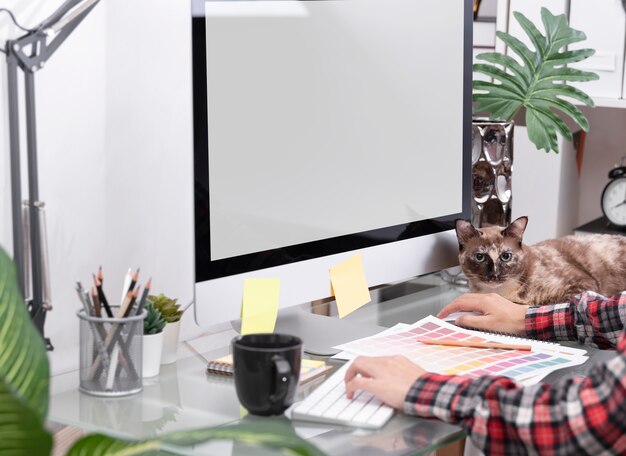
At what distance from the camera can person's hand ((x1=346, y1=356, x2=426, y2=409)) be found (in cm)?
103

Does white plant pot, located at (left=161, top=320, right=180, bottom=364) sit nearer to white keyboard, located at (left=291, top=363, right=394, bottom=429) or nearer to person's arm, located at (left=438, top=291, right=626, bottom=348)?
white keyboard, located at (left=291, top=363, right=394, bottom=429)

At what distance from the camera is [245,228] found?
3.96 ft

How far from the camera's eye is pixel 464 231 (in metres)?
1.61

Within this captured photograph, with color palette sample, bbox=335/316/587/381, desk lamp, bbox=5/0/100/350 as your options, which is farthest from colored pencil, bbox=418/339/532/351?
desk lamp, bbox=5/0/100/350

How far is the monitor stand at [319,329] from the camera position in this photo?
1332 mm

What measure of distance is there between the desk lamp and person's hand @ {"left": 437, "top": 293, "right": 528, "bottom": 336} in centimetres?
67

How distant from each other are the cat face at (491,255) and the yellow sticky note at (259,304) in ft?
1.59

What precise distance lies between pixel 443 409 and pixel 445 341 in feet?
1.06

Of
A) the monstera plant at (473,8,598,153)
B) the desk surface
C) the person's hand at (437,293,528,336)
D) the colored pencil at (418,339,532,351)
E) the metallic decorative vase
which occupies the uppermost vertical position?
the monstera plant at (473,8,598,153)

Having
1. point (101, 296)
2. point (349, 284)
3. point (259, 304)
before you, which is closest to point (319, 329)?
point (349, 284)

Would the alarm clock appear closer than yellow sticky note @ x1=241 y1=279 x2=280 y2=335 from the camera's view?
No

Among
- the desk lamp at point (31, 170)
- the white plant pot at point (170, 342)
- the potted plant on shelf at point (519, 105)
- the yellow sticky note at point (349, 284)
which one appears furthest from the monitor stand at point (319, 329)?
the potted plant on shelf at point (519, 105)

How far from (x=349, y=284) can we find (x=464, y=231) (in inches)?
12.5

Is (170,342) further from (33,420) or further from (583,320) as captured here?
(583,320)
